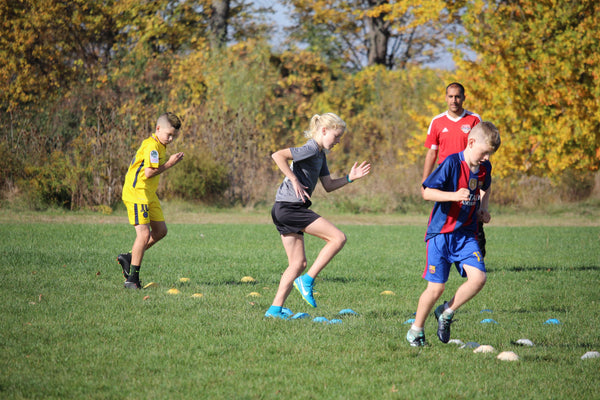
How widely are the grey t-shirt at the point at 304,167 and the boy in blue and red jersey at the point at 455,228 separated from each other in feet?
3.92

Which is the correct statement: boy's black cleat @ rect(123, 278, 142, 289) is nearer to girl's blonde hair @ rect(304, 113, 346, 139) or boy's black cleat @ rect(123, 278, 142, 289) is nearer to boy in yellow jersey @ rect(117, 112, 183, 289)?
boy in yellow jersey @ rect(117, 112, 183, 289)

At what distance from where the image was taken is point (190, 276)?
796cm

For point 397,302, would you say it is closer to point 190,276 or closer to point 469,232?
point 469,232

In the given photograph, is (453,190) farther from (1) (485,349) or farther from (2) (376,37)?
(2) (376,37)

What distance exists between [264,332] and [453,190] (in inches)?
A: 73.5

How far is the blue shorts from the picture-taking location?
15.6ft

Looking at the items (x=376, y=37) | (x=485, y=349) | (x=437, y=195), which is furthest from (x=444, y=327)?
(x=376, y=37)

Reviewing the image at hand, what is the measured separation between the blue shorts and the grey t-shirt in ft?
4.44

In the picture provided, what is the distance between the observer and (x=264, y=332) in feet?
17.1

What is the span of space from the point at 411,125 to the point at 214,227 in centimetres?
1110

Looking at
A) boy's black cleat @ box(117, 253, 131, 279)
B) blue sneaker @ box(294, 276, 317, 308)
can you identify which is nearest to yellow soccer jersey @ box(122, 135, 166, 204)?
boy's black cleat @ box(117, 253, 131, 279)

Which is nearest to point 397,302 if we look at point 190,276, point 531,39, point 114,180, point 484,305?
point 484,305

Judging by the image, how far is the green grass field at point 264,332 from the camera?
3.96 metres

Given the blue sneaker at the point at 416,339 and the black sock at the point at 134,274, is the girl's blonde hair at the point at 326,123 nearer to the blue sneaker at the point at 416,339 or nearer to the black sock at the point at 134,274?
the blue sneaker at the point at 416,339
